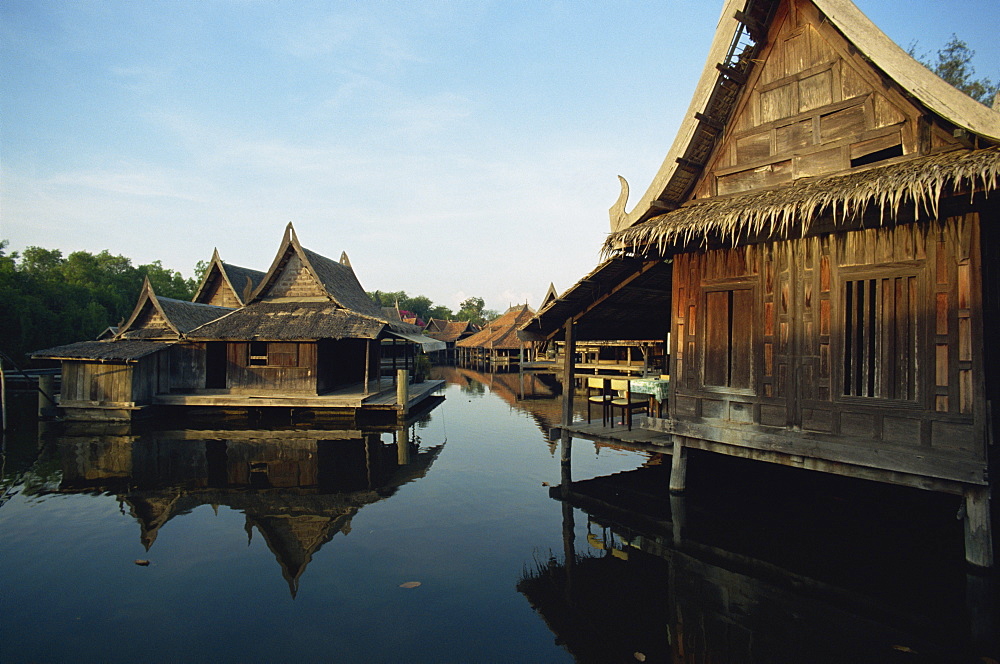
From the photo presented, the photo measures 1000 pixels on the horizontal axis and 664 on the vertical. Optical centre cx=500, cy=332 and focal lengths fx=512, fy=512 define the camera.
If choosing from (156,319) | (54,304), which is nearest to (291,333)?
(156,319)

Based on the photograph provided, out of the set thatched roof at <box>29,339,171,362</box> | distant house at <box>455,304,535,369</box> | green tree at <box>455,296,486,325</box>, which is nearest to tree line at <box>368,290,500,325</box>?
green tree at <box>455,296,486,325</box>

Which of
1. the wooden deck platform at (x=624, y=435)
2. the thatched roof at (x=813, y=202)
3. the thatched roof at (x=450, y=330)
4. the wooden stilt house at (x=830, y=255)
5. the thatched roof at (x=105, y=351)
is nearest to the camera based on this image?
the thatched roof at (x=813, y=202)

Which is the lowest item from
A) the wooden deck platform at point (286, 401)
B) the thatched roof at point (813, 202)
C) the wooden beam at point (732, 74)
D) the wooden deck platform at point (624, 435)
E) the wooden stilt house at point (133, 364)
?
the wooden deck platform at point (286, 401)

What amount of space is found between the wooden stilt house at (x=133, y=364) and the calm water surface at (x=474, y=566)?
5.75m

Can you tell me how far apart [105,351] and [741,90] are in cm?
1988

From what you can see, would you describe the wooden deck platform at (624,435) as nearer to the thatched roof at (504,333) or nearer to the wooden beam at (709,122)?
the wooden beam at (709,122)

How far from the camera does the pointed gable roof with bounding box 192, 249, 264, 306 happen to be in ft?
84.3

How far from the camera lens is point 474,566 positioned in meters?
6.50

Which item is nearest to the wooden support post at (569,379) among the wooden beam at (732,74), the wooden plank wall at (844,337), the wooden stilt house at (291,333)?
the wooden plank wall at (844,337)

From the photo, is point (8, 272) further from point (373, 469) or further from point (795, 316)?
point (795, 316)

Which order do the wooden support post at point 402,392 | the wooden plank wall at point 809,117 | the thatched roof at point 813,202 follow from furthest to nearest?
the wooden support post at point 402,392
the wooden plank wall at point 809,117
the thatched roof at point 813,202

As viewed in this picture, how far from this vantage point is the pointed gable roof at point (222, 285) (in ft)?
84.3

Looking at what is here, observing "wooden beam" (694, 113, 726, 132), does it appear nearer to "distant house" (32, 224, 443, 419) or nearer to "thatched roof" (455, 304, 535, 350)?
"distant house" (32, 224, 443, 419)

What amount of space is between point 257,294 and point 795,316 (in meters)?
19.2
